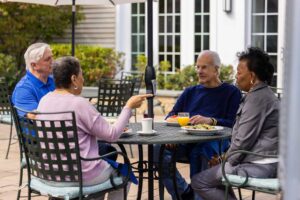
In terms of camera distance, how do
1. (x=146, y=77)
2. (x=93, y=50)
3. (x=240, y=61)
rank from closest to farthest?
(x=240, y=61) < (x=146, y=77) < (x=93, y=50)

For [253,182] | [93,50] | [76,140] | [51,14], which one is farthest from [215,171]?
[51,14]

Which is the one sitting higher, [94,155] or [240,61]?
[240,61]

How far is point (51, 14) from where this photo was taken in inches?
559

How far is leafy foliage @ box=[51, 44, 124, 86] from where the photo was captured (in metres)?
13.5

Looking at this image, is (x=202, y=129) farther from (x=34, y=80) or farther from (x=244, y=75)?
(x=34, y=80)

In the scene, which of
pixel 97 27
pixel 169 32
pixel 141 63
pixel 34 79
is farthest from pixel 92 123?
pixel 97 27

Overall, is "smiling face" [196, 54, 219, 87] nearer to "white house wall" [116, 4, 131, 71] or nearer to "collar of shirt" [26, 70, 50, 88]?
"collar of shirt" [26, 70, 50, 88]

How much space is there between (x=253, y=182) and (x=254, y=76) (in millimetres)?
734

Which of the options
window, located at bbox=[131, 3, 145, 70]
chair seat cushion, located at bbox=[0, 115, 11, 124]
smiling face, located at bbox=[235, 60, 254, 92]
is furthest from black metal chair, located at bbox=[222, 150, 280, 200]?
window, located at bbox=[131, 3, 145, 70]

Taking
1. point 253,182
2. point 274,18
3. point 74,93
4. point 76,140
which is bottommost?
point 253,182

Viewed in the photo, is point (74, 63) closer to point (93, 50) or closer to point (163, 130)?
point (163, 130)

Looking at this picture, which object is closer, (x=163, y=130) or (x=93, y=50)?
(x=163, y=130)

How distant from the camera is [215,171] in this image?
440 centimetres

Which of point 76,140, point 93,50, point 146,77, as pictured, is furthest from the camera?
point 93,50
